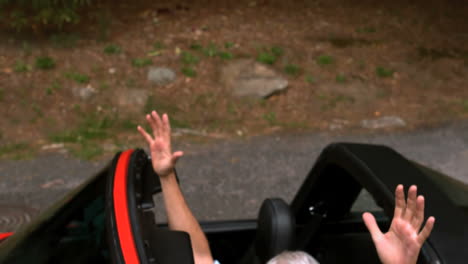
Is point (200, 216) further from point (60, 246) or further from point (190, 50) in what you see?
point (190, 50)

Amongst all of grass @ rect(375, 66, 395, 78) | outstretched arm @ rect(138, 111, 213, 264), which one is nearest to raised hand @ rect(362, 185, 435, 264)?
outstretched arm @ rect(138, 111, 213, 264)

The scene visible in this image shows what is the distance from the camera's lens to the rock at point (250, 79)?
6.93 meters

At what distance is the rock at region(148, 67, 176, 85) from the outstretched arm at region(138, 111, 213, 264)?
4.72m

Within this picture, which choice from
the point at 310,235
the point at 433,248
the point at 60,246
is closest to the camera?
the point at 433,248

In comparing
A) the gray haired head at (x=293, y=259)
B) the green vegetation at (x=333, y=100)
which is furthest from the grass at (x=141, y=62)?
the gray haired head at (x=293, y=259)

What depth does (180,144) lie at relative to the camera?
573cm

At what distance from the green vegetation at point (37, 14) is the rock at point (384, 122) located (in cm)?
400

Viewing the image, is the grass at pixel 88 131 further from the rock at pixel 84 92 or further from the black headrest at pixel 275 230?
the black headrest at pixel 275 230

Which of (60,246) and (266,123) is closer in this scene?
(60,246)

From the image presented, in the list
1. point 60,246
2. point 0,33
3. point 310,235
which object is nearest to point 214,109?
point 0,33

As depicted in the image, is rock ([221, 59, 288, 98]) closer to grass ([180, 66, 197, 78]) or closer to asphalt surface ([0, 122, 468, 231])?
grass ([180, 66, 197, 78])

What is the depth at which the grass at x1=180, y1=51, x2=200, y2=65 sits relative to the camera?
24.2 ft

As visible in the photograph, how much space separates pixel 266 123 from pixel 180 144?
1209mm

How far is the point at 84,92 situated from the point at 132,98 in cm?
64
